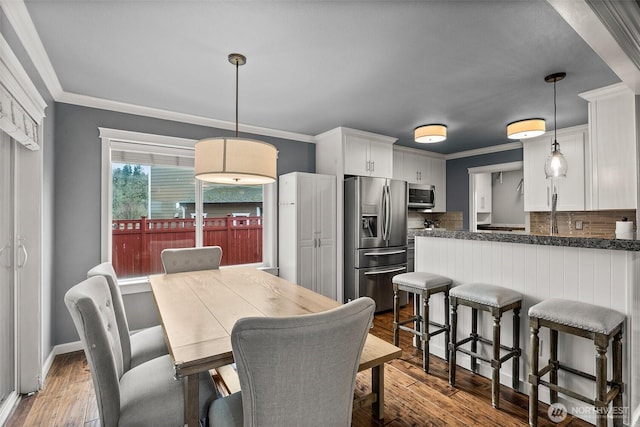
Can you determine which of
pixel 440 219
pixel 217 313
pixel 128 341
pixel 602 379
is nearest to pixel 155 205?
pixel 128 341

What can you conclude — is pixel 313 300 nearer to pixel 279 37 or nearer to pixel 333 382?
pixel 333 382

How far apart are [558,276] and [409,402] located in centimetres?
131

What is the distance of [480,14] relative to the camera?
1729mm

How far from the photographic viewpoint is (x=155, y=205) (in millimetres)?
3469

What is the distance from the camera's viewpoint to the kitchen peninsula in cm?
178

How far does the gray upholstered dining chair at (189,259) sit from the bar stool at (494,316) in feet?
7.27

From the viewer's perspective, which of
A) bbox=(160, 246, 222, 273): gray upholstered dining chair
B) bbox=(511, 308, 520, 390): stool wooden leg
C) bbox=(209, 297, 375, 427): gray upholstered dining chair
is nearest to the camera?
bbox=(209, 297, 375, 427): gray upholstered dining chair

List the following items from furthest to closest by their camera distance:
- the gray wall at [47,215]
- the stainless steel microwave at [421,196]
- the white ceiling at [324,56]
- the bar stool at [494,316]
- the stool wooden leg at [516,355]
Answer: the stainless steel microwave at [421,196] → the gray wall at [47,215] → the stool wooden leg at [516,355] → the bar stool at [494,316] → the white ceiling at [324,56]

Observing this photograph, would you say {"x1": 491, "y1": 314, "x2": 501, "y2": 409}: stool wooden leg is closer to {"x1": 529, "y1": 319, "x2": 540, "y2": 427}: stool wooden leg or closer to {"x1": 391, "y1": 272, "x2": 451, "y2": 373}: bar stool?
{"x1": 529, "y1": 319, "x2": 540, "y2": 427}: stool wooden leg

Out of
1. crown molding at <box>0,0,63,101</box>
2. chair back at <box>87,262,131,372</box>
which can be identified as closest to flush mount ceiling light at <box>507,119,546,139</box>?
chair back at <box>87,262,131,372</box>

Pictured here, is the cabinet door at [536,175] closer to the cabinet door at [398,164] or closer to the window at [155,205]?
the cabinet door at [398,164]

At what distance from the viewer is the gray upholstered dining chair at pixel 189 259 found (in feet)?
9.42

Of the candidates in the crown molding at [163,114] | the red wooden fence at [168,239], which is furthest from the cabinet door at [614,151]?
the red wooden fence at [168,239]

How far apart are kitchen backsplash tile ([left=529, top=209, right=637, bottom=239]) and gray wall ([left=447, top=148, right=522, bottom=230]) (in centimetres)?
103
